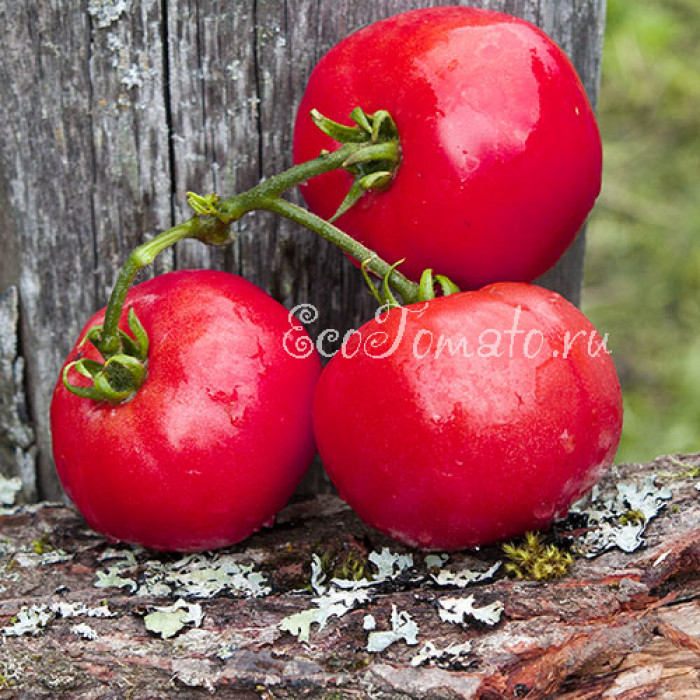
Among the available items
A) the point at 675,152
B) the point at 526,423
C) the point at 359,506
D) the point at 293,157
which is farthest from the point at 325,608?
the point at 675,152

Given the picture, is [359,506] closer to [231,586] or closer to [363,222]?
[231,586]

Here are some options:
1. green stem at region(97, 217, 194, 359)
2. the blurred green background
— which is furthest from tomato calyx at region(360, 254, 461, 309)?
the blurred green background

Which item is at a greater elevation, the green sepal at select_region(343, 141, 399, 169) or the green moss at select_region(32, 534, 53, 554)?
the green sepal at select_region(343, 141, 399, 169)

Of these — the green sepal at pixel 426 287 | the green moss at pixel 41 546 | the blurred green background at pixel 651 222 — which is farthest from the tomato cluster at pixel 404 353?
the blurred green background at pixel 651 222

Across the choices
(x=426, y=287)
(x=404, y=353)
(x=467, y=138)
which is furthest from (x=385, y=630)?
(x=467, y=138)

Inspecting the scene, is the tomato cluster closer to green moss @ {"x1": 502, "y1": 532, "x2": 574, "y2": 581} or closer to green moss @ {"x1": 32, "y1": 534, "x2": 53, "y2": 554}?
green moss @ {"x1": 502, "y1": 532, "x2": 574, "y2": 581}

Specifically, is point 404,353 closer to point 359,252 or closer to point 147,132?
point 359,252
